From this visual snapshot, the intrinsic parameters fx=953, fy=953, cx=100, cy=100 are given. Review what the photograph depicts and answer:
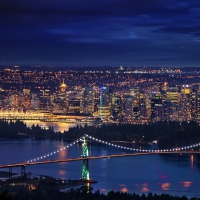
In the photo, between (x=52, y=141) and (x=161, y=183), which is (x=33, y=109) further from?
(x=161, y=183)

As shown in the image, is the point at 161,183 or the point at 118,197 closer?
the point at 118,197

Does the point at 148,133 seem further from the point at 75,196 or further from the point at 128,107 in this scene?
the point at 75,196

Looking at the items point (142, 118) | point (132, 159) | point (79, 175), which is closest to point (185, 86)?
point (142, 118)

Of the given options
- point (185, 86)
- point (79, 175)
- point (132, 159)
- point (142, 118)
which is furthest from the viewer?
point (185, 86)

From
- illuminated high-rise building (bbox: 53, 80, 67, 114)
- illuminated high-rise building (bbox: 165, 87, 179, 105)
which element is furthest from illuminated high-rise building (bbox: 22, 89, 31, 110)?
illuminated high-rise building (bbox: 165, 87, 179, 105)

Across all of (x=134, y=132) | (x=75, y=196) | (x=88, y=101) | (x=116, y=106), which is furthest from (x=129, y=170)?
(x=88, y=101)

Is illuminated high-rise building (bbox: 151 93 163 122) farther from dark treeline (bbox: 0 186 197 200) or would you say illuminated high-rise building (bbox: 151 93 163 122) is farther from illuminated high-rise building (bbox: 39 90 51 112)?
dark treeline (bbox: 0 186 197 200)

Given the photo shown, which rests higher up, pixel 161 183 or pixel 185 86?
pixel 185 86

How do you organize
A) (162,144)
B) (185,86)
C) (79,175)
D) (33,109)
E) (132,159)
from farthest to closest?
1. (185,86)
2. (33,109)
3. (162,144)
4. (132,159)
5. (79,175)

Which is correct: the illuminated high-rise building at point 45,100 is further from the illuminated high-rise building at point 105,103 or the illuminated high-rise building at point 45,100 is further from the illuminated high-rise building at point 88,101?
the illuminated high-rise building at point 105,103
